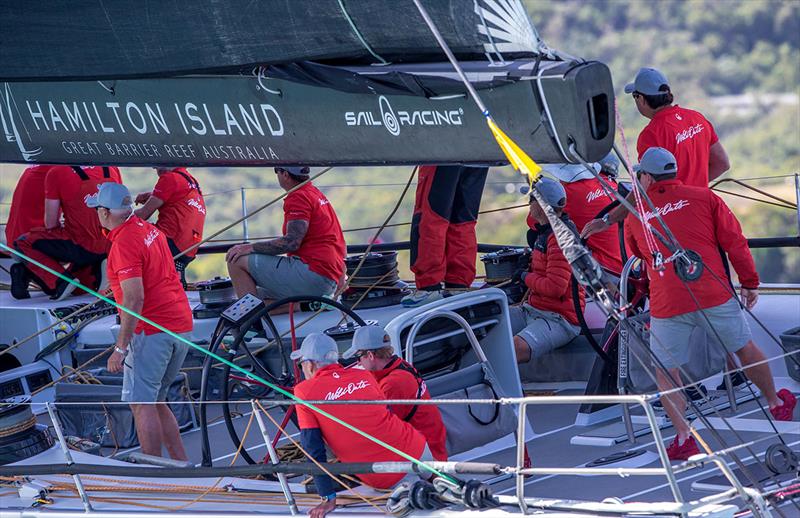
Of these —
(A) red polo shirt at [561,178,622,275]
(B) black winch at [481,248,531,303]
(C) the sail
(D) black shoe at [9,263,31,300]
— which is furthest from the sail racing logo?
(D) black shoe at [9,263,31,300]

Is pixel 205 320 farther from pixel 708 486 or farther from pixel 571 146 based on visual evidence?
pixel 571 146

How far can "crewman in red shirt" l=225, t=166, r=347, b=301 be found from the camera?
6.61 m

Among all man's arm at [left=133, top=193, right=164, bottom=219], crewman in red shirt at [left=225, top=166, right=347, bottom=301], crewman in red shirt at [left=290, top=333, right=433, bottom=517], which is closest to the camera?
crewman in red shirt at [left=290, top=333, right=433, bottom=517]

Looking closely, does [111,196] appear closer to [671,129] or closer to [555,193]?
[555,193]

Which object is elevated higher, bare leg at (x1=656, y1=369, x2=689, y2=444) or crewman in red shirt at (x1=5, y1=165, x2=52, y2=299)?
crewman in red shirt at (x1=5, y1=165, x2=52, y2=299)

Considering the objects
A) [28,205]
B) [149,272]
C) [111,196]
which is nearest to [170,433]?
[149,272]

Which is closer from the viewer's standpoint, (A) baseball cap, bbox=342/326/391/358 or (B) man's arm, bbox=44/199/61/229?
(A) baseball cap, bbox=342/326/391/358

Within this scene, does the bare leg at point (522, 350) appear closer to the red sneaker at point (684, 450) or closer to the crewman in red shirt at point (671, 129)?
the crewman in red shirt at point (671, 129)

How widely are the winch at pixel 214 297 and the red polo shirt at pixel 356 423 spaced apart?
7.61 ft

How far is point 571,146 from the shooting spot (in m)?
3.70

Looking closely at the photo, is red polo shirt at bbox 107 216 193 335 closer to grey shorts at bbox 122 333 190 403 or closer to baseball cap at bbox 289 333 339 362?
grey shorts at bbox 122 333 190 403

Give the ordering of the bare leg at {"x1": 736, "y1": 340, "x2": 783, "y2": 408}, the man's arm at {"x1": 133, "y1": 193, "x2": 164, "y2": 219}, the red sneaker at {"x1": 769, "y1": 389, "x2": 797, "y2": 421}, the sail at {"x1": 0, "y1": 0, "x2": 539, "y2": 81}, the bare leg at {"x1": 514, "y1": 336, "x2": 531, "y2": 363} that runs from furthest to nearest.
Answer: the man's arm at {"x1": 133, "y1": 193, "x2": 164, "y2": 219} < the bare leg at {"x1": 514, "y1": 336, "x2": 531, "y2": 363} < the red sneaker at {"x1": 769, "y1": 389, "x2": 797, "y2": 421} < the bare leg at {"x1": 736, "y1": 340, "x2": 783, "y2": 408} < the sail at {"x1": 0, "y1": 0, "x2": 539, "y2": 81}

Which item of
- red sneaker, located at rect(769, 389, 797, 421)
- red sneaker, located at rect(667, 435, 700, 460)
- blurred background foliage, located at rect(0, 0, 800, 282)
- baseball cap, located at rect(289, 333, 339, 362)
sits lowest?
red sneaker, located at rect(667, 435, 700, 460)

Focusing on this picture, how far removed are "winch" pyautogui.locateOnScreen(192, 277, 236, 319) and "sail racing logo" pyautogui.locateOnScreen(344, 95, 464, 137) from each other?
2846mm
